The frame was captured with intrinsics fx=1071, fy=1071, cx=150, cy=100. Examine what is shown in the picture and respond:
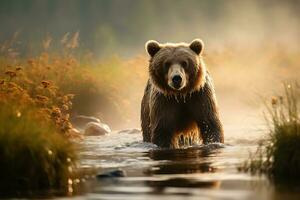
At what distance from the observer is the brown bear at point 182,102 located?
555 inches

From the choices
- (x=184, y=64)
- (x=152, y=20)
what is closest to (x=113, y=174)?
(x=184, y=64)

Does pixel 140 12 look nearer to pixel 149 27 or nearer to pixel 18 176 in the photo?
pixel 149 27

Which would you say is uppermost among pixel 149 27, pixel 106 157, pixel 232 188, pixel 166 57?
pixel 149 27

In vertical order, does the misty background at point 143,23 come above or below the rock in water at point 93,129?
above

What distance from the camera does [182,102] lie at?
1424 cm

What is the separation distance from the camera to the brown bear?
46.2ft

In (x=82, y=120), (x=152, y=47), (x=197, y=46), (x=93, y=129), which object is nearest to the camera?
(x=197, y=46)

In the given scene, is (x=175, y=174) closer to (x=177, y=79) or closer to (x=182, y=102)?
(x=177, y=79)

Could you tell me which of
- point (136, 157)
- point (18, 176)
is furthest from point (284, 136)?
point (136, 157)

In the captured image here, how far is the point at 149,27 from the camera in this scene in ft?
157

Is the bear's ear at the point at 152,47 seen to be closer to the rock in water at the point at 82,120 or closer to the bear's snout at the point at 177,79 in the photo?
the bear's snout at the point at 177,79

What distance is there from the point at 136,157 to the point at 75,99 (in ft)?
27.2

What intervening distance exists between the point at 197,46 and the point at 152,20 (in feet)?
113

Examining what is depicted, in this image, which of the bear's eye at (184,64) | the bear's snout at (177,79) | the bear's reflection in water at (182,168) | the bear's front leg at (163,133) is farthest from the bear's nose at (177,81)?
the bear's reflection in water at (182,168)
